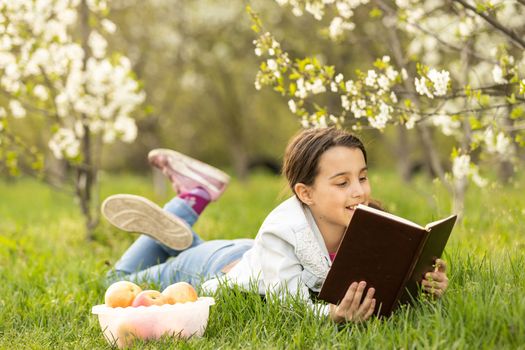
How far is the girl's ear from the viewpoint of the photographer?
3.41 meters

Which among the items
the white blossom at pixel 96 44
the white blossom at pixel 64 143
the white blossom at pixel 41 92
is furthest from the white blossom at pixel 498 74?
the white blossom at pixel 41 92

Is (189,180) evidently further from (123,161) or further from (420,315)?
(123,161)

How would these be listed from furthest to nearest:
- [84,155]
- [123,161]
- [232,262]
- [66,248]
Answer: [123,161] → [84,155] → [66,248] → [232,262]

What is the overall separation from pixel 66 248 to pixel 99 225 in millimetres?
554

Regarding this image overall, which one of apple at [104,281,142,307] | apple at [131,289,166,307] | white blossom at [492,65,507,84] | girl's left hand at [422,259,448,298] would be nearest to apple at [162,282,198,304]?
apple at [131,289,166,307]

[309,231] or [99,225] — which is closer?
[309,231]

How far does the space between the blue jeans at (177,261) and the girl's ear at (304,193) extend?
0.77 meters

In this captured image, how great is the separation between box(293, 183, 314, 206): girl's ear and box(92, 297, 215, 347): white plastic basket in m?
0.75

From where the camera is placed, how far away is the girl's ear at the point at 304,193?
341cm

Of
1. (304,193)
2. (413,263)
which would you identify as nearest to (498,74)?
(304,193)

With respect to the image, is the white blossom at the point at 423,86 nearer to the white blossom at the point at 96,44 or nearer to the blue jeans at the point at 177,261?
the blue jeans at the point at 177,261

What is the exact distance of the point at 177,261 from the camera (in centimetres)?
416

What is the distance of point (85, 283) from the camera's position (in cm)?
416

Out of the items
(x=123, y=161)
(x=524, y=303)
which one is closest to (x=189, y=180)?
(x=524, y=303)
